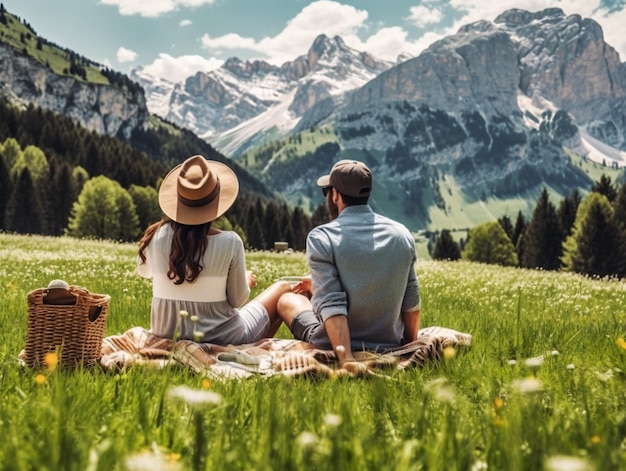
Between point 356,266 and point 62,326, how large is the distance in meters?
2.67

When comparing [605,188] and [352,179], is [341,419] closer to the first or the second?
[352,179]

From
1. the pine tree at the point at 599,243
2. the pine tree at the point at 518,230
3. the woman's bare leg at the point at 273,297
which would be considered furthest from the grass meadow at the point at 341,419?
the pine tree at the point at 518,230

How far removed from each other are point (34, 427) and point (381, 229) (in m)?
3.80

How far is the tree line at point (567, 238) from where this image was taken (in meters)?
74.7

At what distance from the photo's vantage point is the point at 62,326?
5141 millimetres

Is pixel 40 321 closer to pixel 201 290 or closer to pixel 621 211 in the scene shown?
pixel 201 290

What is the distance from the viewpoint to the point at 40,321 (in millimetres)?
5105

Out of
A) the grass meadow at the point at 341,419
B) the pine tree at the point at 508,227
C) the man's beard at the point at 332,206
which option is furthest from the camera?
the pine tree at the point at 508,227

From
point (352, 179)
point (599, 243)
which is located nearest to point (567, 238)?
point (599, 243)

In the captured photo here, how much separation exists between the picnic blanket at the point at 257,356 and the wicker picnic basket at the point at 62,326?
0.73 feet

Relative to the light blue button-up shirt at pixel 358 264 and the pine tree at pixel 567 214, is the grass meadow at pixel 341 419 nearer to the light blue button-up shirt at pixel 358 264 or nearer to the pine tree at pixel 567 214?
the light blue button-up shirt at pixel 358 264

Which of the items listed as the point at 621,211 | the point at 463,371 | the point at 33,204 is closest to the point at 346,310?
the point at 463,371

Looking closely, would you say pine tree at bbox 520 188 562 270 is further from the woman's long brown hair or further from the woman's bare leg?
the woman's long brown hair

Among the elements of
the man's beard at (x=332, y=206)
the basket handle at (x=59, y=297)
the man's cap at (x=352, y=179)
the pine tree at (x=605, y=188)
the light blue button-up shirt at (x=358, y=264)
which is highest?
the pine tree at (x=605, y=188)
